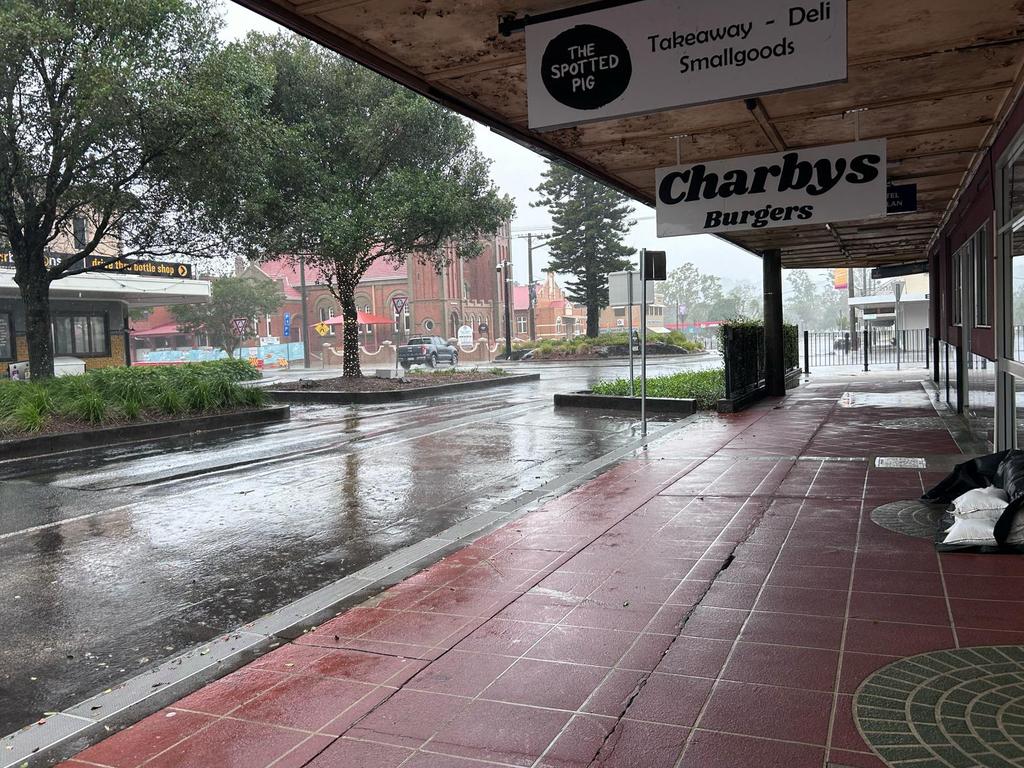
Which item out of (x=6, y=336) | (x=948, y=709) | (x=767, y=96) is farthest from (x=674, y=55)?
(x=6, y=336)

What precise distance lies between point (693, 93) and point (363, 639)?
11.9ft

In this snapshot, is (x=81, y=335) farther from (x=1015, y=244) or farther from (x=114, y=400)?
(x=1015, y=244)

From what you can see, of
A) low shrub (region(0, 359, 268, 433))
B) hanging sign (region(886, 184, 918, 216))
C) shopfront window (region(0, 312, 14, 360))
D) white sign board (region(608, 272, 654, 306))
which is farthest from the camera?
shopfront window (region(0, 312, 14, 360))

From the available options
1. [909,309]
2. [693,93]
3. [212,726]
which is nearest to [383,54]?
[693,93]

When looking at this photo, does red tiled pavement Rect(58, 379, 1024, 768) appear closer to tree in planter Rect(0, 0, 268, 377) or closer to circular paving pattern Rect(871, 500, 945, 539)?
circular paving pattern Rect(871, 500, 945, 539)

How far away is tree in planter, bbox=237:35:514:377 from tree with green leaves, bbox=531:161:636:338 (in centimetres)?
2887

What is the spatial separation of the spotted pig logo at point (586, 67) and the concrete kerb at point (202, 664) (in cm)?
341

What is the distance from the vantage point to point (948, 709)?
3.21 m

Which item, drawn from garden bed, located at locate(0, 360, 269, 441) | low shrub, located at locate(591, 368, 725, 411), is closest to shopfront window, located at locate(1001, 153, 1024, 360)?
low shrub, located at locate(591, 368, 725, 411)

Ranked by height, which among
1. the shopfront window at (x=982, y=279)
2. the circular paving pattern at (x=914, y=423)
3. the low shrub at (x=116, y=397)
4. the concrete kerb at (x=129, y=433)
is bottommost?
the circular paving pattern at (x=914, y=423)

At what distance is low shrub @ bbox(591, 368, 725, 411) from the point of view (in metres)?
15.9

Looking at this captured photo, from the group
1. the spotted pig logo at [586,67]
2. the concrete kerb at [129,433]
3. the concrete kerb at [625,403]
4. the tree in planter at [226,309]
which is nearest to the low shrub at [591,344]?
the tree in planter at [226,309]

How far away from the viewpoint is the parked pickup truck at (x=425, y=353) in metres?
45.0

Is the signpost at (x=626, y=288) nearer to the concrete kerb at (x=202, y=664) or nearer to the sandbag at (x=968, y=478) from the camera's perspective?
the sandbag at (x=968, y=478)
